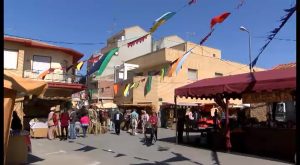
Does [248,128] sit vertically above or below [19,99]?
below

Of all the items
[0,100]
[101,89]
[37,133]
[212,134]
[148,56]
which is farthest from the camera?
[101,89]

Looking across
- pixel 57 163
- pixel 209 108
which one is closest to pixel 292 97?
pixel 57 163

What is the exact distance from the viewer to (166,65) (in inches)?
1731

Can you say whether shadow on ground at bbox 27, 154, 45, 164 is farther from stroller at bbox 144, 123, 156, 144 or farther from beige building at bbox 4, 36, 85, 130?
beige building at bbox 4, 36, 85, 130

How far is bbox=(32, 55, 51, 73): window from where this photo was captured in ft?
113

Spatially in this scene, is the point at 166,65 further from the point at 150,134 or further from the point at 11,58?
the point at 150,134

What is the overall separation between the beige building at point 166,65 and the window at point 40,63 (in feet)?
34.1

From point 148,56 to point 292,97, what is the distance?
34944mm

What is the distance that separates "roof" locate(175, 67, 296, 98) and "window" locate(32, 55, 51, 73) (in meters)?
19.9

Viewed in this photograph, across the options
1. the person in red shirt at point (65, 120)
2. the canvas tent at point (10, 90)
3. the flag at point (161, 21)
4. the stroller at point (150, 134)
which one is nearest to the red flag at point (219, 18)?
the flag at point (161, 21)

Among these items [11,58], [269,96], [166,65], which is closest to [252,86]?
[269,96]

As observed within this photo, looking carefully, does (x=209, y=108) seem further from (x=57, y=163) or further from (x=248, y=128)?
(x=57, y=163)

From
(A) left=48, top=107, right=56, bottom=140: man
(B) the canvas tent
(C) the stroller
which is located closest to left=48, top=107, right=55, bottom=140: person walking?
(A) left=48, top=107, right=56, bottom=140: man

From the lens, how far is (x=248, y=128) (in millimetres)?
16391
